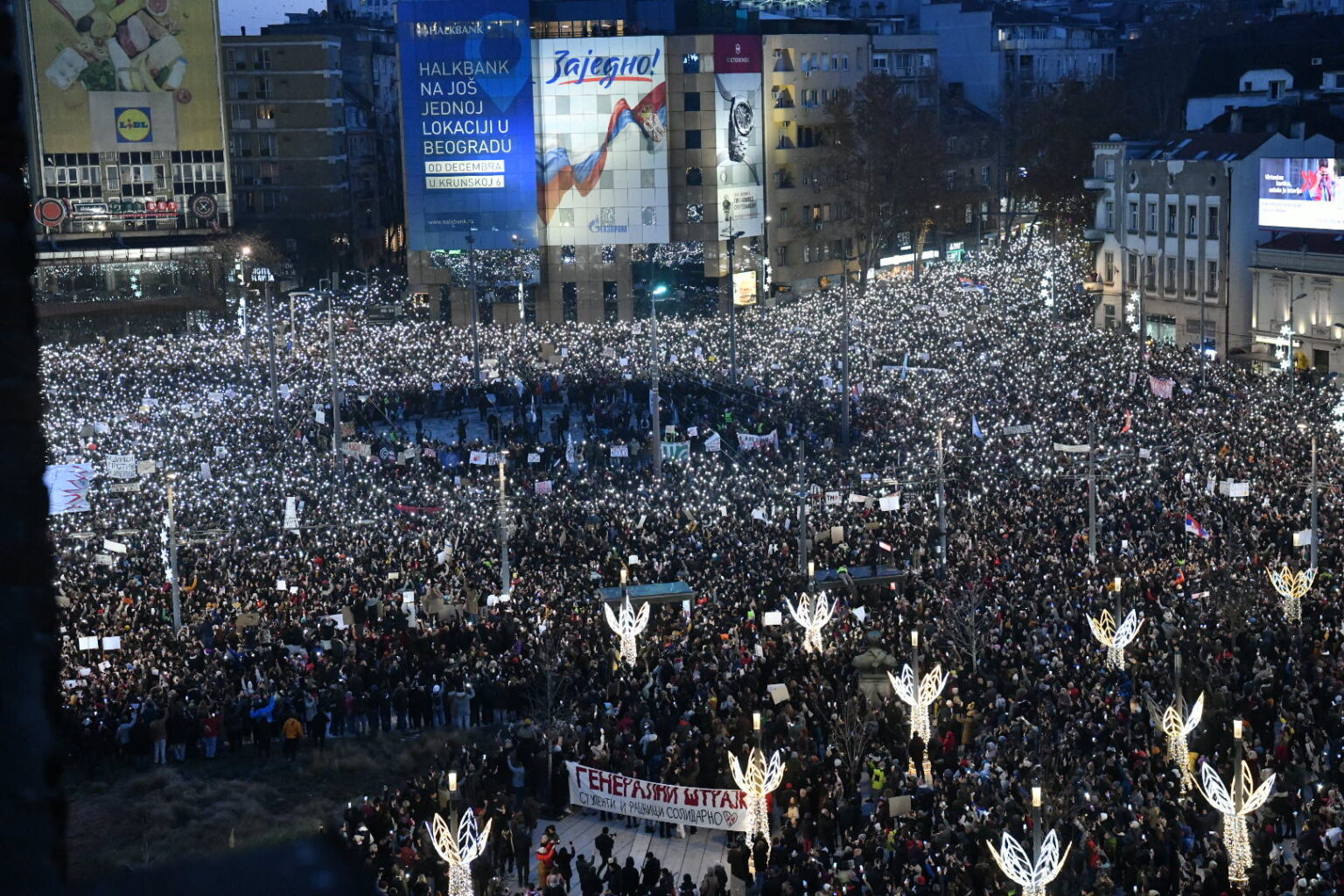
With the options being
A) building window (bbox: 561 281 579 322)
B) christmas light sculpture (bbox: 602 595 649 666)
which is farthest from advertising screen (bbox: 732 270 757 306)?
christmas light sculpture (bbox: 602 595 649 666)

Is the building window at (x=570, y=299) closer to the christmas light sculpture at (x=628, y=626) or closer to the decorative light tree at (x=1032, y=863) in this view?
the christmas light sculpture at (x=628, y=626)


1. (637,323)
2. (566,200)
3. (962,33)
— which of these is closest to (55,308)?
(566,200)

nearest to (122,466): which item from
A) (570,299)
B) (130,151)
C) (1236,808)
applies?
(1236,808)

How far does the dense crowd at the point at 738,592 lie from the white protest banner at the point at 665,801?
18.8 inches

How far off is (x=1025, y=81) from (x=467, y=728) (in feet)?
294

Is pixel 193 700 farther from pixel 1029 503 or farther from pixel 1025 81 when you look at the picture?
pixel 1025 81

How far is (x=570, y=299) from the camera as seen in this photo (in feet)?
261

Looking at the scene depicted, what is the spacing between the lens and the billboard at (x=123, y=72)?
77562 mm

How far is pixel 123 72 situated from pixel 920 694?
67310 mm

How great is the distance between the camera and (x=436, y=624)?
27297 mm

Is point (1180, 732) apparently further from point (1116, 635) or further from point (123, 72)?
point (123, 72)

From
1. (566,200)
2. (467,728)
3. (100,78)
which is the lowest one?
(467,728)

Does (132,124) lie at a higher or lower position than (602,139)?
higher

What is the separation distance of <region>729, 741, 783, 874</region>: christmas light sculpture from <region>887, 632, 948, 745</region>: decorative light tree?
107 inches
